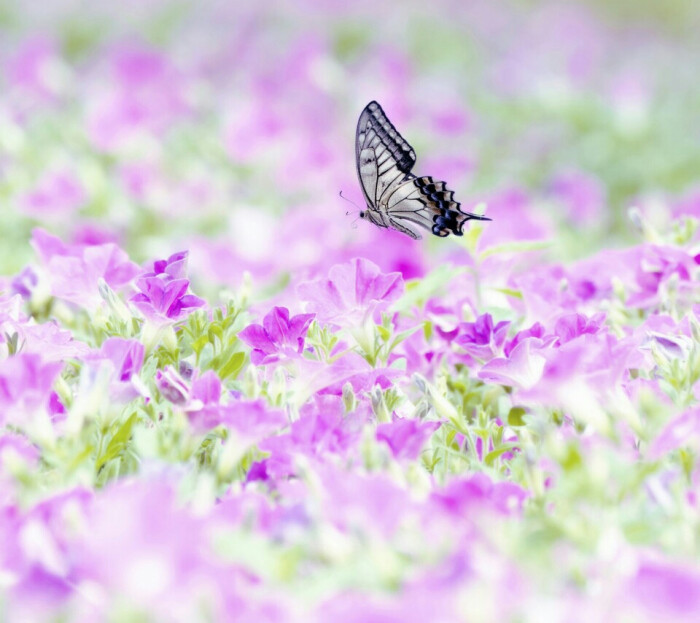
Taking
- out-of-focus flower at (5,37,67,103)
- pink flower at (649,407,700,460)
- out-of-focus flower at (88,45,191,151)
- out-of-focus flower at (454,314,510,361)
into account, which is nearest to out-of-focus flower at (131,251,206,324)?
out-of-focus flower at (454,314,510,361)

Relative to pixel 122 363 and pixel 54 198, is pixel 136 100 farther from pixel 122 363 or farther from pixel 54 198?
pixel 122 363

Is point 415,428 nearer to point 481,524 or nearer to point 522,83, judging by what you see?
point 481,524

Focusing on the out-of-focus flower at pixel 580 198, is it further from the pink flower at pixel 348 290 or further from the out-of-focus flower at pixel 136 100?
the pink flower at pixel 348 290

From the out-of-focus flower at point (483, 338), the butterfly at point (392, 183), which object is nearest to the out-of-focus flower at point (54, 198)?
the butterfly at point (392, 183)

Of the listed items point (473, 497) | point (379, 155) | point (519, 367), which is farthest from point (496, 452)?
point (379, 155)

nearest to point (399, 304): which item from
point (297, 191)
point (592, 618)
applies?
point (592, 618)

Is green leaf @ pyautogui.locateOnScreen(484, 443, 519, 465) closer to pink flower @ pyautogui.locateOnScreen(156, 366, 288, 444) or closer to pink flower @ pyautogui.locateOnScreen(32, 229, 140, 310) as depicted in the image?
pink flower @ pyautogui.locateOnScreen(156, 366, 288, 444)

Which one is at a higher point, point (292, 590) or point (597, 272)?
point (597, 272)

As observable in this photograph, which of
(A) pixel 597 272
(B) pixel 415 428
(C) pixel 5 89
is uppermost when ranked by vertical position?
(C) pixel 5 89
